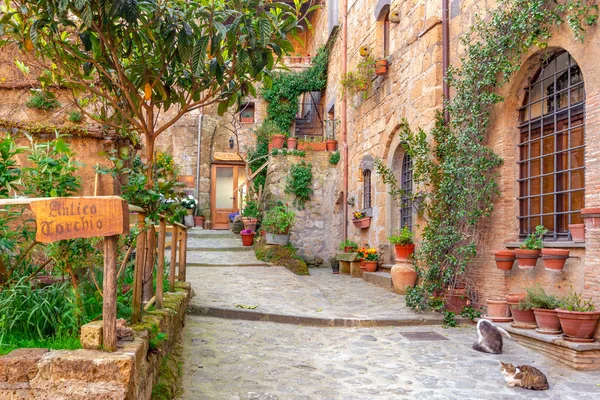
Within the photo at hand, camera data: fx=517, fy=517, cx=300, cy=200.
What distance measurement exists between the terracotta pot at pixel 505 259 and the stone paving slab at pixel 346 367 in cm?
85

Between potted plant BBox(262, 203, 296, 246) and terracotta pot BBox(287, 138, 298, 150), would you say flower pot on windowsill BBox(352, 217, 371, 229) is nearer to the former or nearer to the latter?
potted plant BBox(262, 203, 296, 246)

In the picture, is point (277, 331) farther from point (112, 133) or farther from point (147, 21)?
point (147, 21)

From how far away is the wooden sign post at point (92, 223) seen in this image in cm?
227

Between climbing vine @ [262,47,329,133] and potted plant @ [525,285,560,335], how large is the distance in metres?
10.9

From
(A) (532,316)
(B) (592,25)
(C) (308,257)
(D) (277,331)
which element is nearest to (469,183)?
(A) (532,316)

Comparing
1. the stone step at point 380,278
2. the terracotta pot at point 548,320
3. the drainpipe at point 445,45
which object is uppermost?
the drainpipe at point 445,45

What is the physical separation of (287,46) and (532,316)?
362 cm

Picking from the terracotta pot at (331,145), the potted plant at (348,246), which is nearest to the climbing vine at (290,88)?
the terracotta pot at (331,145)

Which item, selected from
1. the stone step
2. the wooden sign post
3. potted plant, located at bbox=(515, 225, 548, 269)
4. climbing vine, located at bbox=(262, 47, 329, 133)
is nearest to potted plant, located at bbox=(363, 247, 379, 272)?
the stone step

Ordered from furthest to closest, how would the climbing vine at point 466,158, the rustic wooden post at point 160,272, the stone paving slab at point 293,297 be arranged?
1. the stone paving slab at point 293,297
2. the climbing vine at point 466,158
3. the rustic wooden post at point 160,272

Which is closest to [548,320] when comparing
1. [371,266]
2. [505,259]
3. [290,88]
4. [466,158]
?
[505,259]

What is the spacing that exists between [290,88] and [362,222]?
6133mm

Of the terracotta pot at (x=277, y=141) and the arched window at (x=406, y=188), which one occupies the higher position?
the terracotta pot at (x=277, y=141)

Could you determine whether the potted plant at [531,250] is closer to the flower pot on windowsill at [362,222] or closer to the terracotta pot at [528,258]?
the terracotta pot at [528,258]
